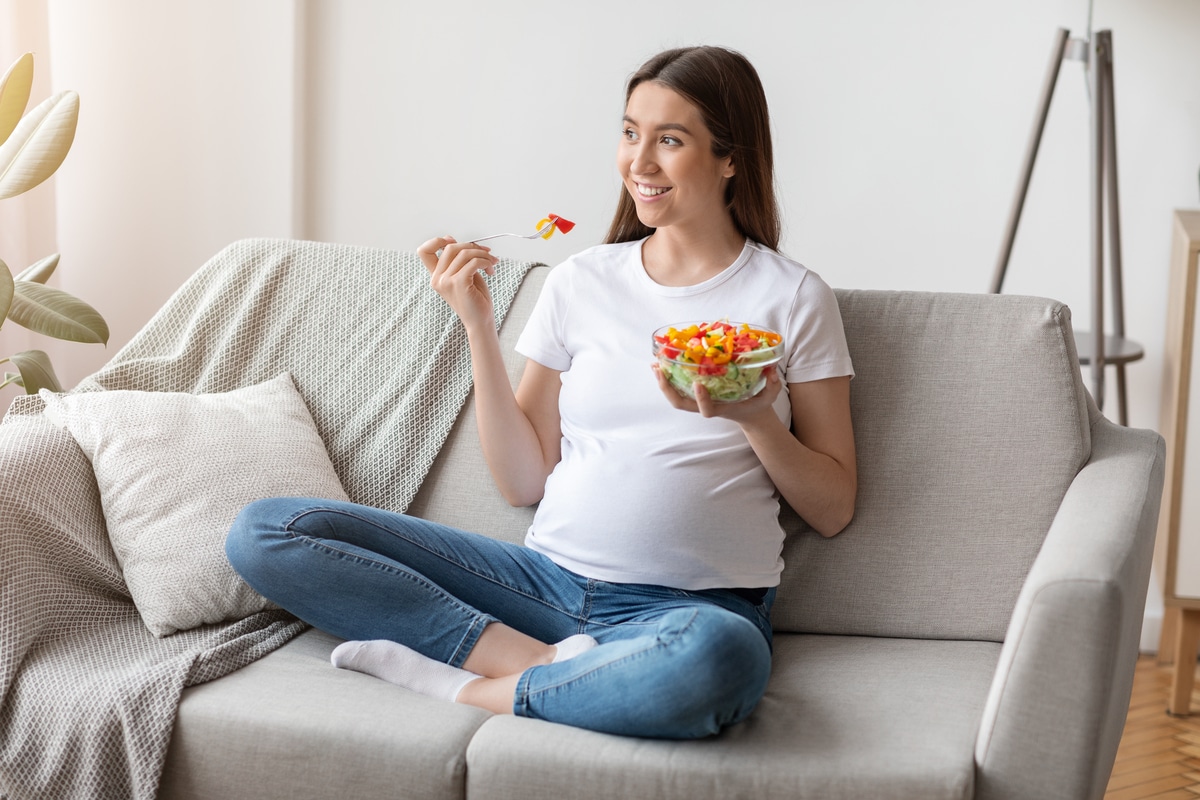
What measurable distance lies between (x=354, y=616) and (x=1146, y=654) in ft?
6.44

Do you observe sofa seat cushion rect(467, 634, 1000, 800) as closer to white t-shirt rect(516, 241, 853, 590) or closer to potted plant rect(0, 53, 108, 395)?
white t-shirt rect(516, 241, 853, 590)

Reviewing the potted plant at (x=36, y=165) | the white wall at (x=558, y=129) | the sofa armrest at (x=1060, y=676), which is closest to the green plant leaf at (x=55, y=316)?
the potted plant at (x=36, y=165)

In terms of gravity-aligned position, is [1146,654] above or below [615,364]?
below

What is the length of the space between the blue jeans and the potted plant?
811 mm

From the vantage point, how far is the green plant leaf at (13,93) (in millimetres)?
2199

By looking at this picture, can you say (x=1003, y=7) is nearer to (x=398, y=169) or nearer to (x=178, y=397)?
(x=398, y=169)

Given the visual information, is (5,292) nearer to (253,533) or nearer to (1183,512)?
(253,533)

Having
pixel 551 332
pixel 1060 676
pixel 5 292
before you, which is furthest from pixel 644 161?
pixel 5 292

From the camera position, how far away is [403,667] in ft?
5.03

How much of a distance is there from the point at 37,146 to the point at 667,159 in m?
1.22

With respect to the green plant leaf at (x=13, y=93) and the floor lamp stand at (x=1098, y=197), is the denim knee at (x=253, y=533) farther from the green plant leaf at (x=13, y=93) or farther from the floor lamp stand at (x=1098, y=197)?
the floor lamp stand at (x=1098, y=197)

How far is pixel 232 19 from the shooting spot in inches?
113

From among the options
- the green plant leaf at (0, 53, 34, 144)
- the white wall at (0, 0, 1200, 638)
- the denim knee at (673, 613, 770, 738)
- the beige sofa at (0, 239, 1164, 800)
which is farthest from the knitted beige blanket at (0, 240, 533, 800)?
the white wall at (0, 0, 1200, 638)

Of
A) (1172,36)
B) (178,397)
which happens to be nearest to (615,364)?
(178,397)
